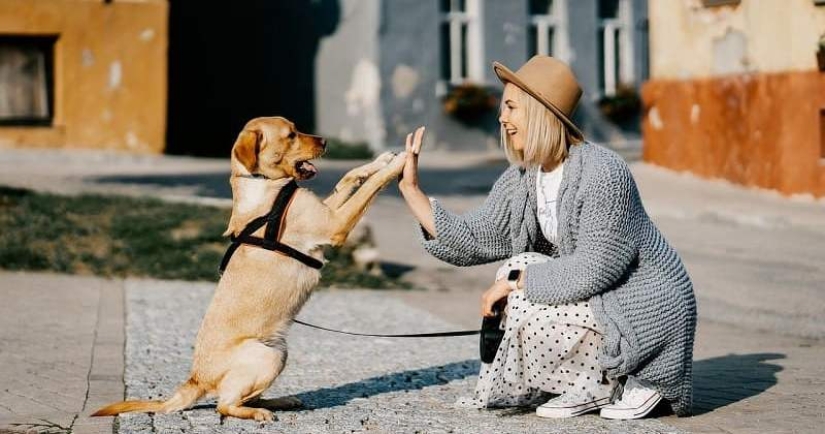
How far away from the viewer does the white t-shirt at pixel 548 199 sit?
5965 mm

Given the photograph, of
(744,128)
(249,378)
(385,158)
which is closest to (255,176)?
(385,158)

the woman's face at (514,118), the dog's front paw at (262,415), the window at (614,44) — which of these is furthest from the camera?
the window at (614,44)

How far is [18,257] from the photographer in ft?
35.9

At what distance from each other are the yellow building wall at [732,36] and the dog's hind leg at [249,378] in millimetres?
10207

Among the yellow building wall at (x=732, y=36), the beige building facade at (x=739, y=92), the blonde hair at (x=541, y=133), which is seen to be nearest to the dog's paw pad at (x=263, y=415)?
the blonde hair at (x=541, y=133)

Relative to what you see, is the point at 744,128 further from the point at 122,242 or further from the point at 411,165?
the point at 411,165

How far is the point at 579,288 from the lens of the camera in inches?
221

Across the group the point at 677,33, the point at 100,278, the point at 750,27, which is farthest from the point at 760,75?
the point at 100,278

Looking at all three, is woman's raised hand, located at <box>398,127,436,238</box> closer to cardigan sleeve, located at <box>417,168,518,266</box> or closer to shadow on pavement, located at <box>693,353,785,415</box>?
cardigan sleeve, located at <box>417,168,518,266</box>

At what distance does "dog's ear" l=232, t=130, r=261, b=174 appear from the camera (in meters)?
5.89

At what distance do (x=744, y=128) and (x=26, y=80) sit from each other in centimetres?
1172

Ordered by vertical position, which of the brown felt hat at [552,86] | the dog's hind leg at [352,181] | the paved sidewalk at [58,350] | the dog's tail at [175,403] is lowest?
the paved sidewalk at [58,350]

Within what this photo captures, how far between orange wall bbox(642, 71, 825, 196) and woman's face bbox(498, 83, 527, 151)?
9.30 m

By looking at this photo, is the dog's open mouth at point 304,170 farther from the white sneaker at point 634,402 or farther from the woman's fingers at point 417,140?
the white sneaker at point 634,402
